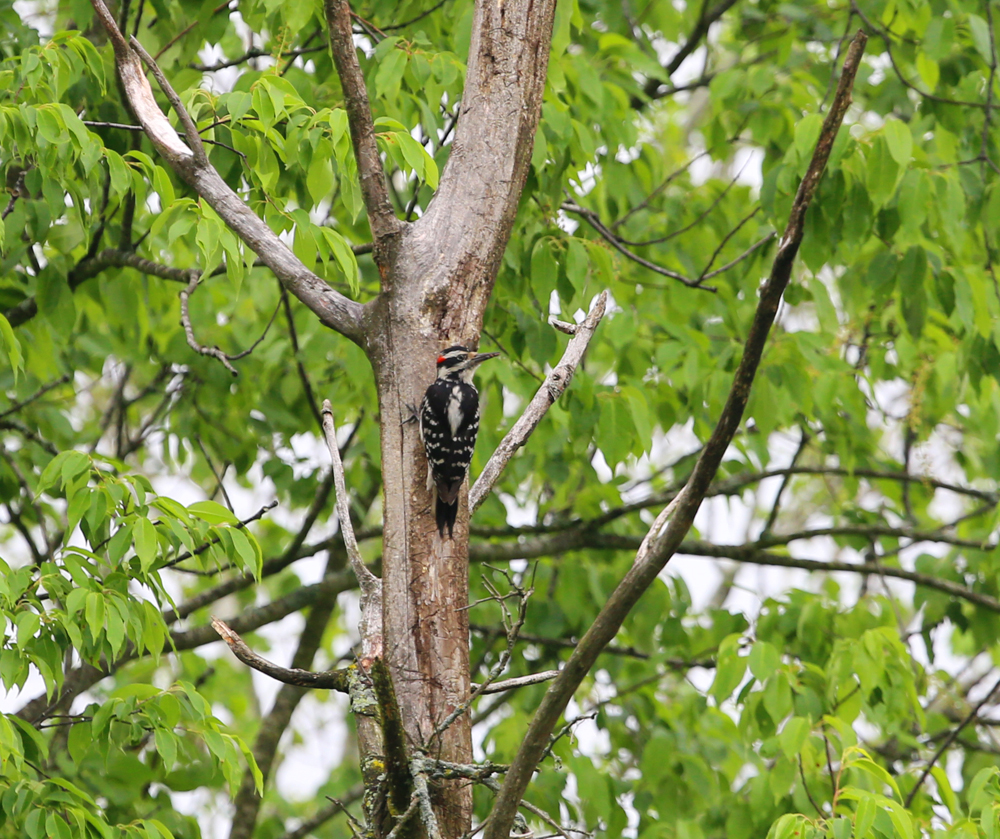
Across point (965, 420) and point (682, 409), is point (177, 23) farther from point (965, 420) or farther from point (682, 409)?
point (965, 420)

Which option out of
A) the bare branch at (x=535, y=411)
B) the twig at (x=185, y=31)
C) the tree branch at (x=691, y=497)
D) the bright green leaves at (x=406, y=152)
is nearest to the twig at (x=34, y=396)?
the twig at (x=185, y=31)

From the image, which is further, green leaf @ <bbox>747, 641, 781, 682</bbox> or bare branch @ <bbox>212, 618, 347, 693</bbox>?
green leaf @ <bbox>747, 641, 781, 682</bbox>

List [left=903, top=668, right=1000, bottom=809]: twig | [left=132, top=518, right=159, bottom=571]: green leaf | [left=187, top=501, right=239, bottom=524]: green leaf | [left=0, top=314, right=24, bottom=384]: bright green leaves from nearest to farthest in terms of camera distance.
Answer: [left=132, top=518, right=159, bottom=571]: green leaf < [left=0, top=314, right=24, bottom=384]: bright green leaves < [left=187, top=501, right=239, bottom=524]: green leaf < [left=903, top=668, right=1000, bottom=809]: twig

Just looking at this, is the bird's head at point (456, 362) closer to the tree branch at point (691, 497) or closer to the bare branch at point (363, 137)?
the bare branch at point (363, 137)

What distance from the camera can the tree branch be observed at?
6.24 feet

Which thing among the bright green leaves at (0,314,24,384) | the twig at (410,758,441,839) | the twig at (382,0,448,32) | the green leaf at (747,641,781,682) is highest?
the twig at (382,0,448,32)

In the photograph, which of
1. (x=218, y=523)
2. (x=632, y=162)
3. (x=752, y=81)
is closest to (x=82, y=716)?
(x=218, y=523)

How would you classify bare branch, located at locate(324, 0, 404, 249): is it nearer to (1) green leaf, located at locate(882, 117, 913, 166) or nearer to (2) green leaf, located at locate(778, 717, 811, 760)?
(1) green leaf, located at locate(882, 117, 913, 166)

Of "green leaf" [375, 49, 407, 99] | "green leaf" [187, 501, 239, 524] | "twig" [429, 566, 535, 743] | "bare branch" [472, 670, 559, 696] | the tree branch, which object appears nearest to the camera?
the tree branch

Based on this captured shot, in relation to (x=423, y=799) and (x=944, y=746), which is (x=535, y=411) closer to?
(x=423, y=799)

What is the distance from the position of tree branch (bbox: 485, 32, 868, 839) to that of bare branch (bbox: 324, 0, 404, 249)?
1.24m

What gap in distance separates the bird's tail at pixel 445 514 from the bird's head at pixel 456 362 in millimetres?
369

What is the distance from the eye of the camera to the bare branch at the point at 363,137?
115 inches

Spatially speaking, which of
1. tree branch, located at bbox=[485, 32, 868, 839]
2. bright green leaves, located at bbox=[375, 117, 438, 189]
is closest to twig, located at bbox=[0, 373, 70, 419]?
bright green leaves, located at bbox=[375, 117, 438, 189]
